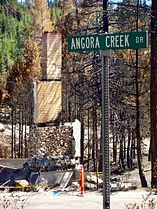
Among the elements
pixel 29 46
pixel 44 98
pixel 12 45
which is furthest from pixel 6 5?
pixel 44 98

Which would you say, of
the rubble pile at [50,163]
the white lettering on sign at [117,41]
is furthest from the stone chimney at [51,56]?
the white lettering on sign at [117,41]

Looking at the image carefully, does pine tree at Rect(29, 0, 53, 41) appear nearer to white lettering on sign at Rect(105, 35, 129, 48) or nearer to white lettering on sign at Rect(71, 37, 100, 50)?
white lettering on sign at Rect(71, 37, 100, 50)

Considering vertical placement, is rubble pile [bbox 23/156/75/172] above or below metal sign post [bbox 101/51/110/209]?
Answer: below

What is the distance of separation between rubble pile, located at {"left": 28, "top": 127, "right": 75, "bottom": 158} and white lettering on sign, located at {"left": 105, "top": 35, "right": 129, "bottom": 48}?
28.9ft

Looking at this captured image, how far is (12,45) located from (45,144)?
286ft

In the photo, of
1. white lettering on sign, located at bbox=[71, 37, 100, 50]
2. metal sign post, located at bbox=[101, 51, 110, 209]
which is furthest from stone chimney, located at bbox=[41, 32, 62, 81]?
metal sign post, located at bbox=[101, 51, 110, 209]

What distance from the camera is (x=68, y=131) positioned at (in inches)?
534

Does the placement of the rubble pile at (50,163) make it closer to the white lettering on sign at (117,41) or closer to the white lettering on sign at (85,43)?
the white lettering on sign at (85,43)

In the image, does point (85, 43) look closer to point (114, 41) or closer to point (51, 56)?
point (114, 41)

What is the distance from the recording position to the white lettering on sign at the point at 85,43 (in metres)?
4.81

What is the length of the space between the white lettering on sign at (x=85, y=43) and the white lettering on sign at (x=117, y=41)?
13cm

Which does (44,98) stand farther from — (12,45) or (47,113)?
(12,45)

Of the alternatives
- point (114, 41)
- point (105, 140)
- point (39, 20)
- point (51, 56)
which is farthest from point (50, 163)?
point (39, 20)

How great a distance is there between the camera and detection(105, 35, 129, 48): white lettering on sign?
472 cm
